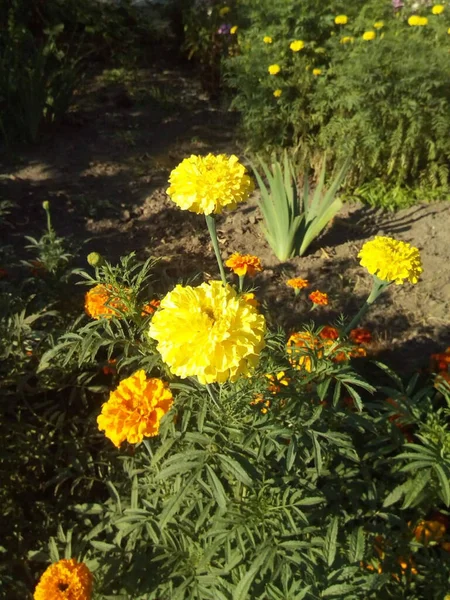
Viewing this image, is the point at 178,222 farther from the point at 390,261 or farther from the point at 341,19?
the point at 390,261

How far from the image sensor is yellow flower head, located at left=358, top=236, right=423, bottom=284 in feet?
4.37

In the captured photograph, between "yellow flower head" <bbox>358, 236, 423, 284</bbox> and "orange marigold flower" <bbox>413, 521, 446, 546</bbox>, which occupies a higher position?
"yellow flower head" <bbox>358, 236, 423, 284</bbox>

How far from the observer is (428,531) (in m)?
1.48

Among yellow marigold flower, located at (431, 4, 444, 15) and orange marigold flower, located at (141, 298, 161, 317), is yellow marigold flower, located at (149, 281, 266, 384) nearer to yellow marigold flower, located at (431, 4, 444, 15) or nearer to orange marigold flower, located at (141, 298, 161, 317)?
orange marigold flower, located at (141, 298, 161, 317)

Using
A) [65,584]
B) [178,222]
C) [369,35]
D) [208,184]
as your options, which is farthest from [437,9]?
[65,584]

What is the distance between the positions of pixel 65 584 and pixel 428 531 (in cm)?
99

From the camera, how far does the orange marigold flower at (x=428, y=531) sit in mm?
1454

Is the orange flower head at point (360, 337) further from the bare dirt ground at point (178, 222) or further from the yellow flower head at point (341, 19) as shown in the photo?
the yellow flower head at point (341, 19)

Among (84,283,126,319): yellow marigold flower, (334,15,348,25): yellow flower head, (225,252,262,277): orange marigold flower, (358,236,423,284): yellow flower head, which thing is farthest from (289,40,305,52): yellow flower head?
(84,283,126,319): yellow marigold flower

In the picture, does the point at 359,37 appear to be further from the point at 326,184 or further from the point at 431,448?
the point at 431,448

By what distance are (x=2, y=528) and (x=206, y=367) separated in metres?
1.06

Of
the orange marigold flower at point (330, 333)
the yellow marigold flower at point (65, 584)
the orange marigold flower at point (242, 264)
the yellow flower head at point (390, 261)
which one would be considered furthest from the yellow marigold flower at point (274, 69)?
the yellow marigold flower at point (65, 584)

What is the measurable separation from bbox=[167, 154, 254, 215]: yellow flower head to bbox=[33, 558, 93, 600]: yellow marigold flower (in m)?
0.92

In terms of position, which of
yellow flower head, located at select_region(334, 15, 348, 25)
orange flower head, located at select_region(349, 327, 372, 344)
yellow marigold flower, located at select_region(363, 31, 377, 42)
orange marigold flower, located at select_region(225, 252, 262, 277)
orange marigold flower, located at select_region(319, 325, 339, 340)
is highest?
yellow flower head, located at select_region(334, 15, 348, 25)
